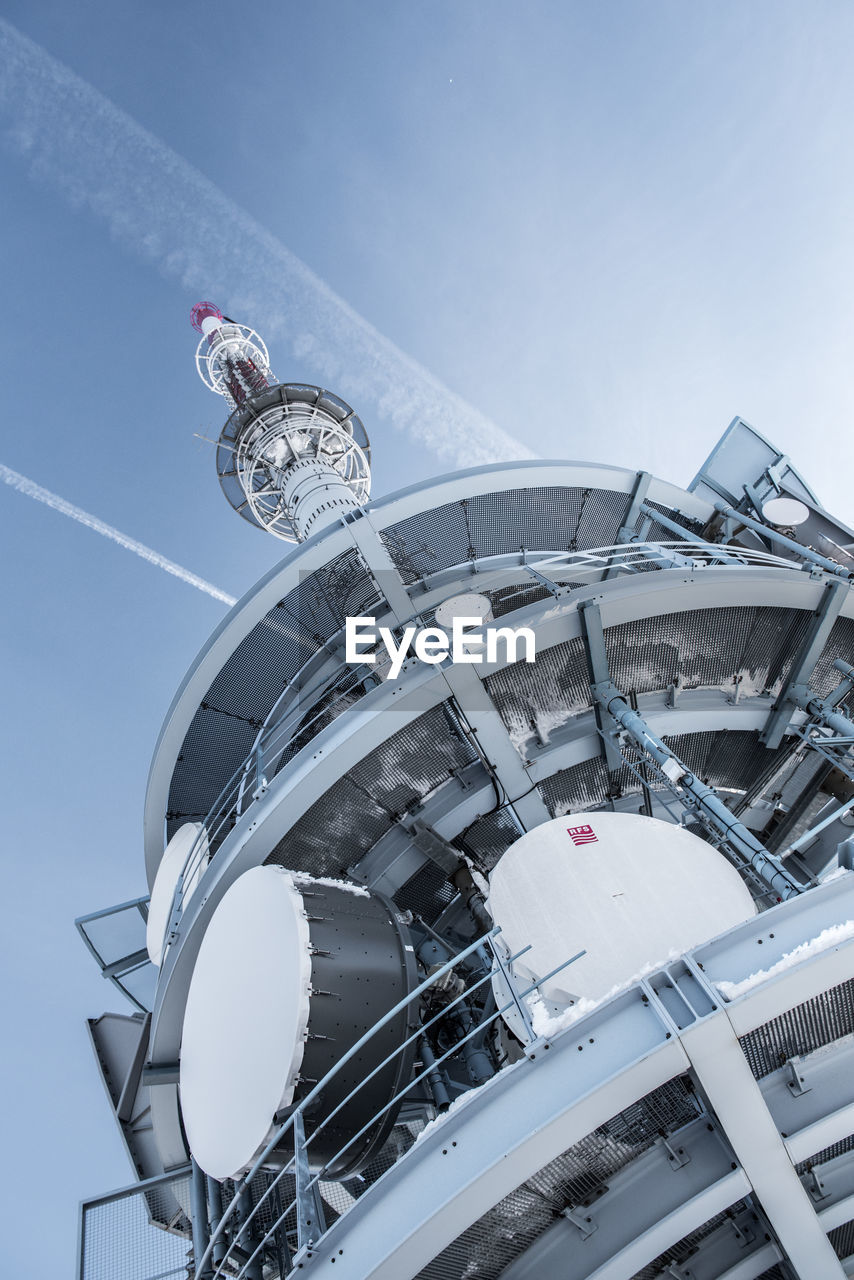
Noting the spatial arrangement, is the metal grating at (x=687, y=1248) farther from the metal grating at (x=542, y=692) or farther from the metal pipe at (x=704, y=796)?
the metal grating at (x=542, y=692)

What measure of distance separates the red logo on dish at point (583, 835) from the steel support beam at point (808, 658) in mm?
5329

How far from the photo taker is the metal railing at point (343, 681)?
31.6 ft

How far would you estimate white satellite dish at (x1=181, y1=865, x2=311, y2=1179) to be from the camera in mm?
5707

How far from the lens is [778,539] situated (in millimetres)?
12188

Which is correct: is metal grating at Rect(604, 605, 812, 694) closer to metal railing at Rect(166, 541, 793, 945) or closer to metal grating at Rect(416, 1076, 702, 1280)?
metal railing at Rect(166, 541, 793, 945)

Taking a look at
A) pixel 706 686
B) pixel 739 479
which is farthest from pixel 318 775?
pixel 739 479

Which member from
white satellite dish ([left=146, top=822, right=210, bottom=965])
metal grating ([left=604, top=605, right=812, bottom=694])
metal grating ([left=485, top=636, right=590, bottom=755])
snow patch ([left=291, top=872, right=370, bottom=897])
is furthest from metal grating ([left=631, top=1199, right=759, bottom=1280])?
→ white satellite dish ([left=146, top=822, right=210, bottom=965])

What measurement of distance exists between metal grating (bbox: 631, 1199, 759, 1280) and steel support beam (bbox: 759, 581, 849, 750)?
20.8ft

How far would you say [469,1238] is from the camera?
15.4 feet

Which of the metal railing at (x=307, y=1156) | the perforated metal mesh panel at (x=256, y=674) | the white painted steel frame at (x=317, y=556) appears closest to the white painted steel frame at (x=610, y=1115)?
the metal railing at (x=307, y=1156)

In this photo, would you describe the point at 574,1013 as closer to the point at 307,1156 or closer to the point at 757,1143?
the point at 757,1143

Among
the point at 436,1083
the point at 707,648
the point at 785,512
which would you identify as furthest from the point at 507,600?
the point at 436,1083

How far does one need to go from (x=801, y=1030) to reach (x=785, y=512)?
1052 centimetres

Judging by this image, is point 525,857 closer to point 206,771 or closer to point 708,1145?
point 708,1145
